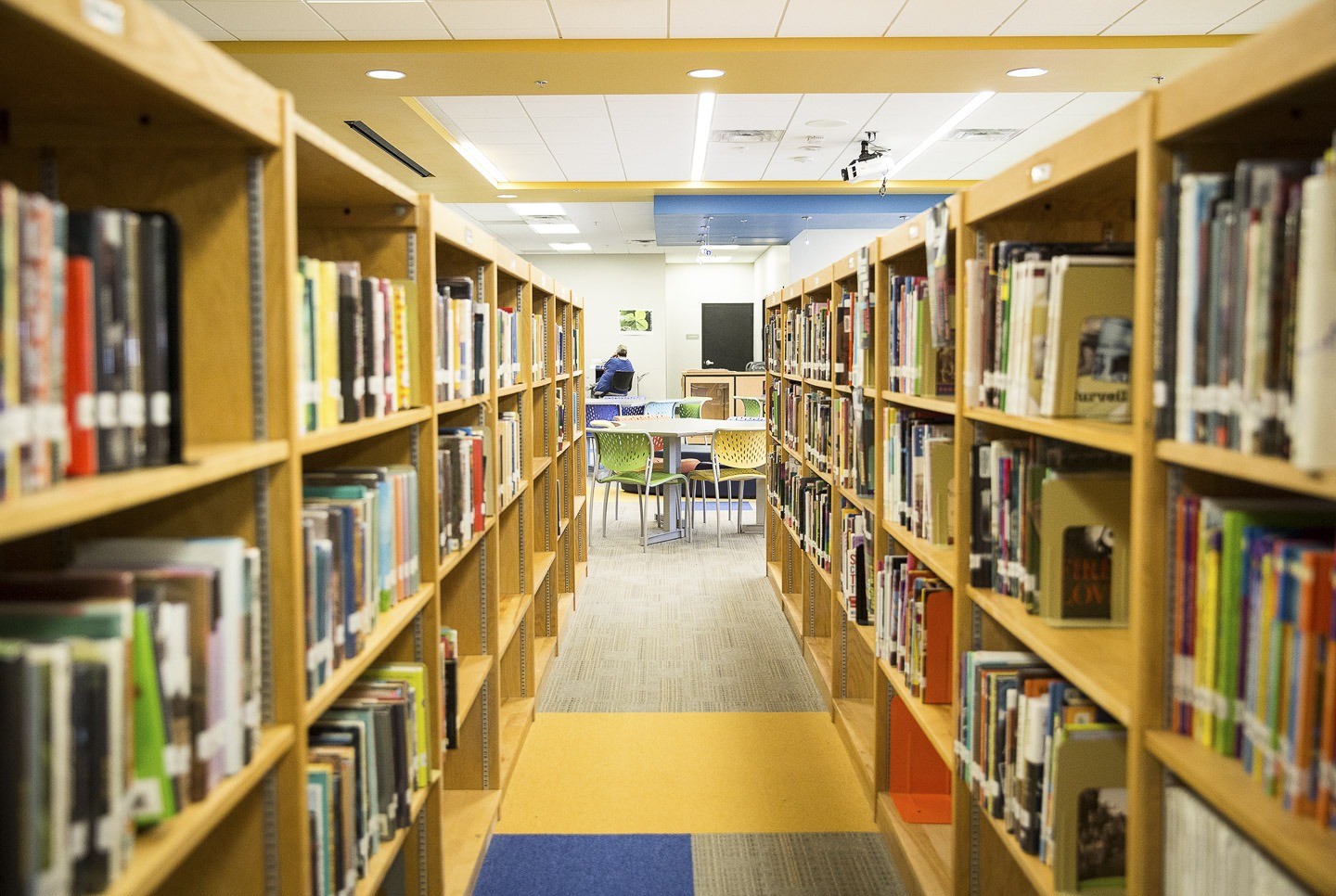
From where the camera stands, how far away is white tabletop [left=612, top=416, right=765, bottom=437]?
283 inches

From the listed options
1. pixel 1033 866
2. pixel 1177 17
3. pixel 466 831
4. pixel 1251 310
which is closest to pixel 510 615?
pixel 466 831

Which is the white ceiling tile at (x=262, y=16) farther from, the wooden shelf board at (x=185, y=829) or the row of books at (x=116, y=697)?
the wooden shelf board at (x=185, y=829)

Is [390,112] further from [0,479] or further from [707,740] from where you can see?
[0,479]

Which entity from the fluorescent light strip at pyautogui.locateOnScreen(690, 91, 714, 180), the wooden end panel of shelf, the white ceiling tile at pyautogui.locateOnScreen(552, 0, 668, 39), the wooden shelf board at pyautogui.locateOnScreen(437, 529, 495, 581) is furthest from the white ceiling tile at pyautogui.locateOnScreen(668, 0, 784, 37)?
the wooden end panel of shelf

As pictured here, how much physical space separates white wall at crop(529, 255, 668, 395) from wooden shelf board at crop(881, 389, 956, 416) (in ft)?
42.9

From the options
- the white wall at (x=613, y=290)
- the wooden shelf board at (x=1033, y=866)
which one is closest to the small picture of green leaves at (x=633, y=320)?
the white wall at (x=613, y=290)

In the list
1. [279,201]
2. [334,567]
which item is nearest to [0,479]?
[279,201]

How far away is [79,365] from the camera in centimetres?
98

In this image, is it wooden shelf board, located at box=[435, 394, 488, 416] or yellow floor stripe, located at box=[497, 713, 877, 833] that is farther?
yellow floor stripe, located at box=[497, 713, 877, 833]

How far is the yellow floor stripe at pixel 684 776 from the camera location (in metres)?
3.04

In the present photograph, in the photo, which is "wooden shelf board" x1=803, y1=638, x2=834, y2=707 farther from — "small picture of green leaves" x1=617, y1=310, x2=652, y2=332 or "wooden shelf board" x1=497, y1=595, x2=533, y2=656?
"small picture of green leaves" x1=617, y1=310, x2=652, y2=332

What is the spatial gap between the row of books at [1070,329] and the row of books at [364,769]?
1.35m

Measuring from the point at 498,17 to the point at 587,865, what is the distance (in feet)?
13.2

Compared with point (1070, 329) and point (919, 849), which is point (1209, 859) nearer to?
point (1070, 329)
